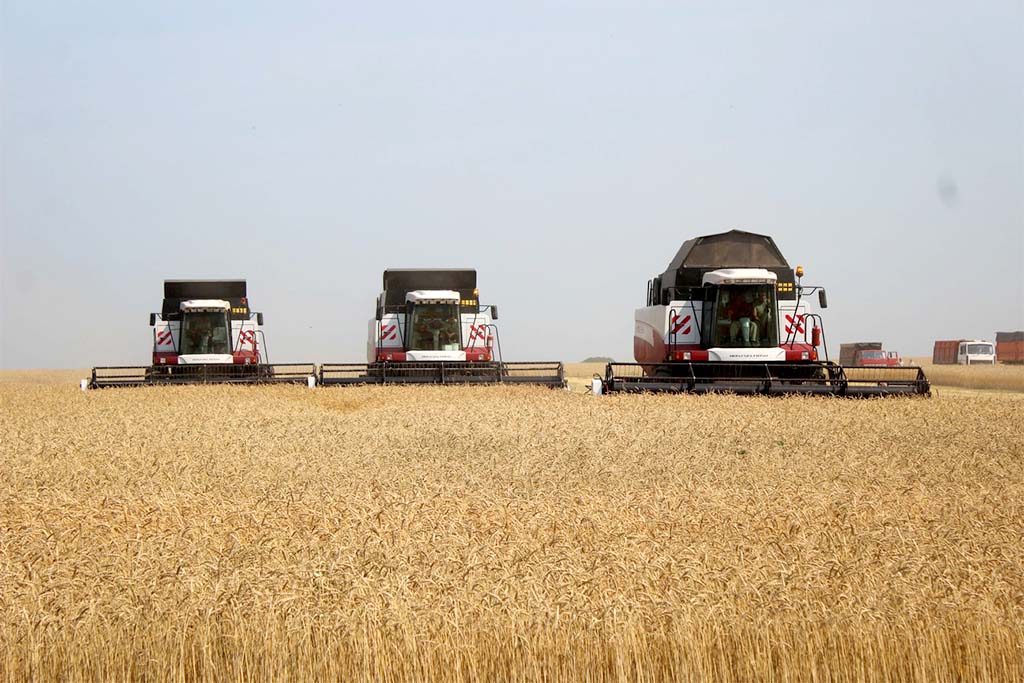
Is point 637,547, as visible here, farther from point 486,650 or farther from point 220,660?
point 220,660

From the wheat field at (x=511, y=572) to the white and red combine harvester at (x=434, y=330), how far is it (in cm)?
1611

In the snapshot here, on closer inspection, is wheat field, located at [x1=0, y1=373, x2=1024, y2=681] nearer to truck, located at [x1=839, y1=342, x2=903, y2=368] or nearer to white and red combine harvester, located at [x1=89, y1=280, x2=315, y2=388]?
white and red combine harvester, located at [x1=89, y1=280, x2=315, y2=388]

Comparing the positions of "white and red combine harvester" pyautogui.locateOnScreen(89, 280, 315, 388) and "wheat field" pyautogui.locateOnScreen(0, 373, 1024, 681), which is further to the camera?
"white and red combine harvester" pyautogui.locateOnScreen(89, 280, 315, 388)

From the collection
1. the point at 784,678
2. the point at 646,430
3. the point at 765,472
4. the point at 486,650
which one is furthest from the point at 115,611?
the point at 646,430

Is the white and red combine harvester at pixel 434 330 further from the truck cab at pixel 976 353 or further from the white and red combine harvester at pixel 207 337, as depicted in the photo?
the truck cab at pixel 976 353

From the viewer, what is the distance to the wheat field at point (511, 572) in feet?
17.4

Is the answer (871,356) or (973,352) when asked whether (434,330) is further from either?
(973,352)

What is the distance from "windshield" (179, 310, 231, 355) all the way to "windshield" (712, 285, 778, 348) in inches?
502

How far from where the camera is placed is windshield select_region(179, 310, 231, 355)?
94.5ft

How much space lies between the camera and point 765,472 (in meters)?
9.99

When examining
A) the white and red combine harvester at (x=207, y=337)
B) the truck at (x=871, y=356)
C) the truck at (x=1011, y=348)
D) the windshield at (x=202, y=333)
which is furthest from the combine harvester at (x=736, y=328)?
the truck at (x=1011, y=348)

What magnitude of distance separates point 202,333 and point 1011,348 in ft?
162

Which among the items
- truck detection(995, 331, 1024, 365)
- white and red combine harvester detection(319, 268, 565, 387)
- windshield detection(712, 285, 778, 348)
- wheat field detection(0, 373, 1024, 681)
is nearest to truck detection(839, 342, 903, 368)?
truck detection(995, 331, 1024, 365)

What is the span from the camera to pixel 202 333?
94.6 feet
